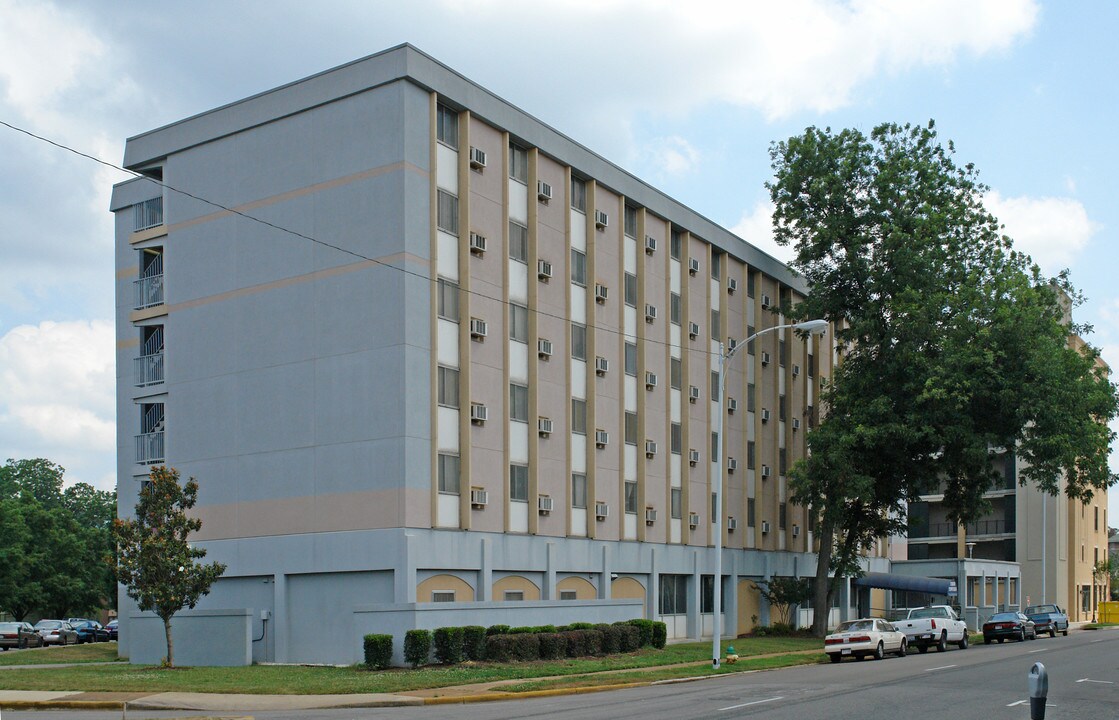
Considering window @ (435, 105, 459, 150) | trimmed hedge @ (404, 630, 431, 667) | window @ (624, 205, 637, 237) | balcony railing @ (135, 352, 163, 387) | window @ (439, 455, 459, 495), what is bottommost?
trimmed hedge @ (404, 630, 431, 667)

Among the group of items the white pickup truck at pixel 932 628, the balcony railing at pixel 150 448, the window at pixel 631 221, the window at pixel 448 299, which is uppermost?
the window at pixel 631 221

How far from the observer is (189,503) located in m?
34.7

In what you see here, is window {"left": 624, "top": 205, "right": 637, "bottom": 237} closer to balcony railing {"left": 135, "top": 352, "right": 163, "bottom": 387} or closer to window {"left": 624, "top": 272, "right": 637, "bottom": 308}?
window {"left": 624, "top": 272, "right": 637, "bottom": 308}

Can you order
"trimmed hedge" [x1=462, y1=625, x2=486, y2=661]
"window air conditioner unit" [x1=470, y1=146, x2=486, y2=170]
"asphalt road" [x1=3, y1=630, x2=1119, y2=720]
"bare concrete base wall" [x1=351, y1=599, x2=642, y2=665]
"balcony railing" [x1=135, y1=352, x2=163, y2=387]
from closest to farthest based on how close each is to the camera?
"asphalt road" [x1=3, y1=630, x2=1119, y2=720], "bare concrete base wall" [x1=351, y1=599, x2=642, y2=665], "trimmed hedge" [x1=462, y1=625, x2=486, y2=661], "window air conditioner unit" [x1=470, y1=146, x2=486, y2=170], "balcony railing" [x1=135, y1=352, x2=163, y2=387]

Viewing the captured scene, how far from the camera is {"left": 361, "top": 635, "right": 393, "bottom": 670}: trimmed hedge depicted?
31.1 meters

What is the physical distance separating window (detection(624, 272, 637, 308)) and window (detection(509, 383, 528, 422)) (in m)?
7.90

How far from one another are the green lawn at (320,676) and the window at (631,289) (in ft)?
48.7

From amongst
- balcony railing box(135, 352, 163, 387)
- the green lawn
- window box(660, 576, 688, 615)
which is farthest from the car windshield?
balcony railing box(135, 352, 163, 387)

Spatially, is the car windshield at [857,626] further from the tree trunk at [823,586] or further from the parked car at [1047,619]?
the parked car at [1047,619]

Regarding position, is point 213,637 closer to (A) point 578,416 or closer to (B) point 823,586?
(A) point 578,416

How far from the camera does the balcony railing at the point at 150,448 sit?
43.7 metres

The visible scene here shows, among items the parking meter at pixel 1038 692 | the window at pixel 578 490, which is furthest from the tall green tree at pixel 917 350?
the parking meter at pixel 1038 692

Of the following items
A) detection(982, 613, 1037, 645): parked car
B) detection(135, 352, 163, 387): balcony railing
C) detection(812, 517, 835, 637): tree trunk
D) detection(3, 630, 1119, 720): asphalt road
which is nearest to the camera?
detection(3, 630, 1119, 720): asphalt road

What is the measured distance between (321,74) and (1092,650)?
1277 inches
